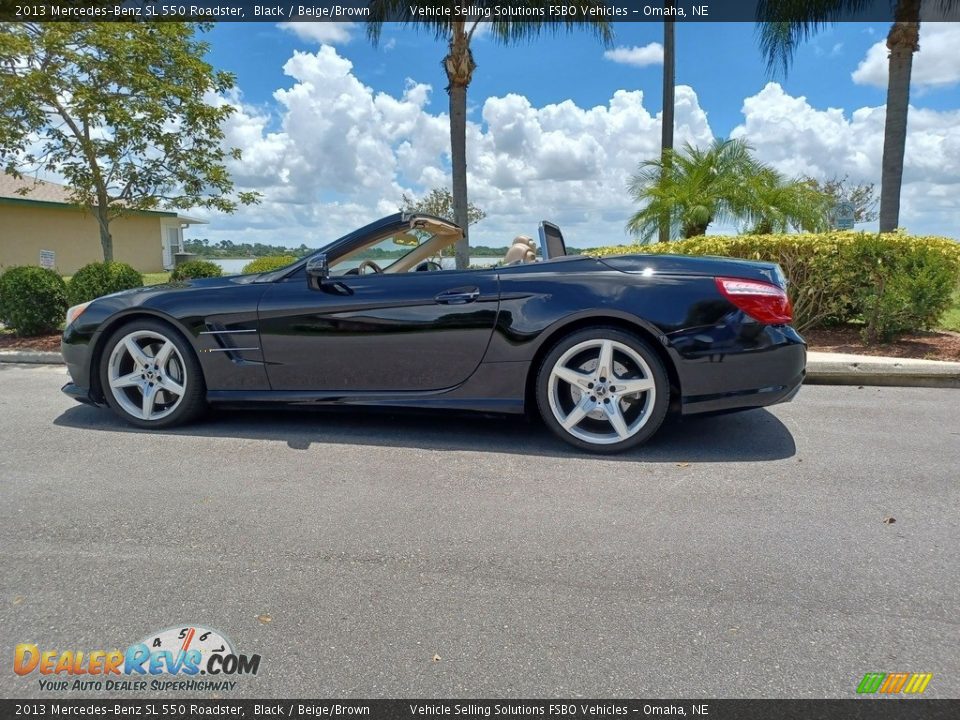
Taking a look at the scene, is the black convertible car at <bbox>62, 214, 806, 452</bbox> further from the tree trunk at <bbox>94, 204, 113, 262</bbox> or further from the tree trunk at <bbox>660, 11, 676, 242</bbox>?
the tree trunk at <bbox>660, 11, 676, 242</bbox>

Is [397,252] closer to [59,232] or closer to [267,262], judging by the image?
[267,262]

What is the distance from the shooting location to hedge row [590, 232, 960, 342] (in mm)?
6676

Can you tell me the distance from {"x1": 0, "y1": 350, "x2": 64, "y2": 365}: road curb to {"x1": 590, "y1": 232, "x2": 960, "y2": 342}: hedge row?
767 cm

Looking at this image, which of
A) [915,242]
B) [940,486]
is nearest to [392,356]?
Answer: [940,486]

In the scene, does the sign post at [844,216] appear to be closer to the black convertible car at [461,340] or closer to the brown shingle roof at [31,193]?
the black convertible car at [461,340]

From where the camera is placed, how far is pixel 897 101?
9.33 meters

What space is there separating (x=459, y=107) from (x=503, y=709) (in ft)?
35.1

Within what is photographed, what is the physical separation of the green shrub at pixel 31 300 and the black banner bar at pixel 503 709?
824 centimetres

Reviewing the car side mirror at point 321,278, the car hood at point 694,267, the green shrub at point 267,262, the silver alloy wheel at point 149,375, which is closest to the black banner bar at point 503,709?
the car hood at point 694,267

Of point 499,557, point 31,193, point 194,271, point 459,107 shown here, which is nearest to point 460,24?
point 459,107

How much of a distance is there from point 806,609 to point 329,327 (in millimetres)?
2934

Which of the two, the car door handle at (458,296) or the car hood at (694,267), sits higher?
the car hood at (694,267)

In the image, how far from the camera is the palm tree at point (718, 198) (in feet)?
39.0

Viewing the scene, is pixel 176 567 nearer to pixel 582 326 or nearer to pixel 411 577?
pixel 411 577
